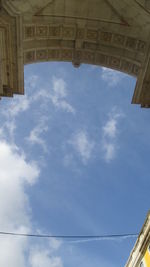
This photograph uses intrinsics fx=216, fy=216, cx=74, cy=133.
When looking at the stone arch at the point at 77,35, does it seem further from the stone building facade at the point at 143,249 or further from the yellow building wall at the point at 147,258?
the yellow building wall at the point at 147,258

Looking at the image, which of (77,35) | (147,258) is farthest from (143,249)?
(77,35)

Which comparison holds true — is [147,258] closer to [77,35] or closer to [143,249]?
[143,249]

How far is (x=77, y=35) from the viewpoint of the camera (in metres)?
11.5

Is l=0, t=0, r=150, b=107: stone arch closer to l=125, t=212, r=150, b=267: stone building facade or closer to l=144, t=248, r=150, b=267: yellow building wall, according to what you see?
l=125, t=212, r=150, b=267: stone building facade

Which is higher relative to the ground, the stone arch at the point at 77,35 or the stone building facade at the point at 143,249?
the stone arch at the point at 77,35

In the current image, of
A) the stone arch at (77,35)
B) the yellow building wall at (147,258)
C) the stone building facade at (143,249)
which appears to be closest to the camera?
the stone arch at (77,35)

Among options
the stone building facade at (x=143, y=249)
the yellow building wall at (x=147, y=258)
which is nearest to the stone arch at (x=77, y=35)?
the stone building facade at (x=143, y=249)

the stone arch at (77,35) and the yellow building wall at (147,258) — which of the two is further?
the yellow building wall at (147,258)

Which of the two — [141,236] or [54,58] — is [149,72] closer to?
[54,58]

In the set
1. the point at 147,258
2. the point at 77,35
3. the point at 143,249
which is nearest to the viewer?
the point at 77,35

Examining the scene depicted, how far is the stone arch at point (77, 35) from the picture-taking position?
9.45 meters

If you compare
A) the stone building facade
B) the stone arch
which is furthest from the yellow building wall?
the stone arch

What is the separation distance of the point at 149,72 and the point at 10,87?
682 cm

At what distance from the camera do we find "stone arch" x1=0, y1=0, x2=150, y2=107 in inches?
372
